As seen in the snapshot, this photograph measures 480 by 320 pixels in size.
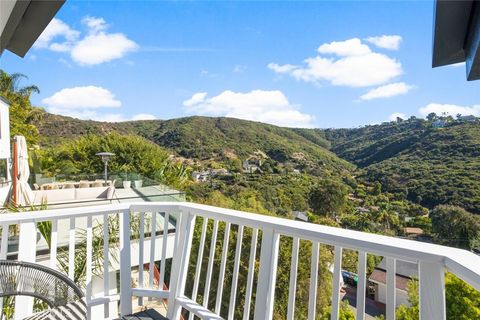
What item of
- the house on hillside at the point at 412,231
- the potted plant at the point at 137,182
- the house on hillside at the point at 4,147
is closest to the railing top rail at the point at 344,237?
the potted plant at the point at 137,182

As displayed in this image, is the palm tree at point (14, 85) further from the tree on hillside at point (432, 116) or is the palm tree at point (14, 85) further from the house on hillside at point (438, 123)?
the tree on hillside at point (432, 116)

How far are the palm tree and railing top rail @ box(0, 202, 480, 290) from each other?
20.3m

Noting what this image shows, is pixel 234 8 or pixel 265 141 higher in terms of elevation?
pixel 234 8

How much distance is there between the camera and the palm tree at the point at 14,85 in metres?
18.2

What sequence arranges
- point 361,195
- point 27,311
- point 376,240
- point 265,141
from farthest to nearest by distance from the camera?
point 265,141 < point 361,195 < point 27,311 < point 376,240

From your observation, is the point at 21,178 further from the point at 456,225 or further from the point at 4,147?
the point at 456,225

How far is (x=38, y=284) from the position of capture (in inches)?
61.6

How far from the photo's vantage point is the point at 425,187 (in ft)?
74.9

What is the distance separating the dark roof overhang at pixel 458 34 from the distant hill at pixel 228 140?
3456 cm

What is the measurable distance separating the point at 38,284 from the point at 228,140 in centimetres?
4236

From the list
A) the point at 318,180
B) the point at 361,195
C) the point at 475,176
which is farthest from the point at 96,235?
the point at 318,180

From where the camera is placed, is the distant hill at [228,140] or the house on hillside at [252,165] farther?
the house on hillside at [252,165]

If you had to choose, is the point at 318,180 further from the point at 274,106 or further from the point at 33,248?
the point at 33,248

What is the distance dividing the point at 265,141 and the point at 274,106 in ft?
61.1
